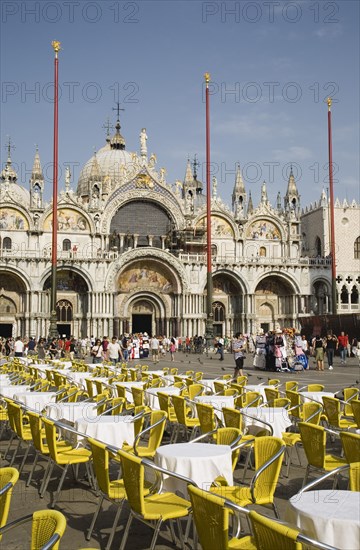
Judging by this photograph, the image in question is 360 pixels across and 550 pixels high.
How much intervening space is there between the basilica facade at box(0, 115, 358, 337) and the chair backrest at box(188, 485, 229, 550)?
38.2 meters

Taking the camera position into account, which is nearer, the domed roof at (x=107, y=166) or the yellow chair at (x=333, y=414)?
the yellow chair at (x=333, y=414)

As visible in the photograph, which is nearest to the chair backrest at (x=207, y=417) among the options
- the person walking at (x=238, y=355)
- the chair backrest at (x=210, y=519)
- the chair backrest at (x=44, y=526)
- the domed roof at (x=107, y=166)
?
the chair backrest at (x=210, y=519)

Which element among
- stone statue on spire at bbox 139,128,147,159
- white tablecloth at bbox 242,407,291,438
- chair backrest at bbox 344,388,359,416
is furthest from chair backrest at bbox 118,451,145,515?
stone statue on spire at bbox 139,128,147,159

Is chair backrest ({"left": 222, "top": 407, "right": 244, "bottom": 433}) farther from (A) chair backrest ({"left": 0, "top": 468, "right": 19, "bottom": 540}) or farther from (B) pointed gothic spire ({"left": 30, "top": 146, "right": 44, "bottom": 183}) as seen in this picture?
(B) pointed gothic spire ({"left": 30, "top": 146, "right": 44, "bottom": 183})

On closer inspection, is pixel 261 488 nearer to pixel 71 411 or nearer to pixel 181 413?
pixel 181 413

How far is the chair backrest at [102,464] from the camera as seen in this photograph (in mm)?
5859

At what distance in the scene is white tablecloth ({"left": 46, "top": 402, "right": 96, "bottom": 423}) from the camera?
9.20 metres

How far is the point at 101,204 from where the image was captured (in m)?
45.4

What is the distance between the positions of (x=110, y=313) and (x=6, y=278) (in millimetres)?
7818

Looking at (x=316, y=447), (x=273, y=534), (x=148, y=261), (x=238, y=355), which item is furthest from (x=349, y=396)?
(x=148, y=261)

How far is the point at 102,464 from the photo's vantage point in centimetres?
588

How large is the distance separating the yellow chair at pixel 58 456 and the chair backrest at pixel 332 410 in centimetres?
378

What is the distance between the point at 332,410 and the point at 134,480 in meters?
4.77

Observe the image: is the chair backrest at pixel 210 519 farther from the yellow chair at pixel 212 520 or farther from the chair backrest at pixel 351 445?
the chair backrest at pixel 351 445
